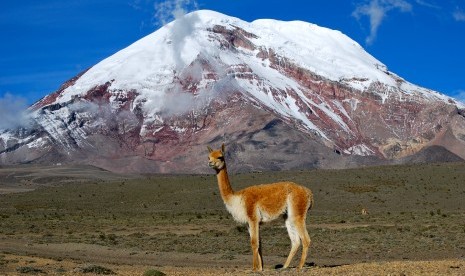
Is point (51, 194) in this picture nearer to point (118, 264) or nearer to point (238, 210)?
point (118, 264)

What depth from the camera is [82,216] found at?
194ft

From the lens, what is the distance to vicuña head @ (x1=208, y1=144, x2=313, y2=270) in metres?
18.5

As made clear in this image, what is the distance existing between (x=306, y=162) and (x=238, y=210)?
178 metres

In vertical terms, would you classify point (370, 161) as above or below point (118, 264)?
above

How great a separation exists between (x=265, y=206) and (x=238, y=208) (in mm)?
687

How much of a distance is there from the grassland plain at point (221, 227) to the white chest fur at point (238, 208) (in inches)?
53.1

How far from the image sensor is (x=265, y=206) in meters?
18.5

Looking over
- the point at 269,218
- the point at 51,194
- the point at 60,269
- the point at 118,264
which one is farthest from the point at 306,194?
the point at 51,194

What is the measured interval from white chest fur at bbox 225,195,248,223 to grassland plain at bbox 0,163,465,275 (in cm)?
135

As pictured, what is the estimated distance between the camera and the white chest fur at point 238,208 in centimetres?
1853

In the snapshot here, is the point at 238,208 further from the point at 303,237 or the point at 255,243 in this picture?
the point at 303,237

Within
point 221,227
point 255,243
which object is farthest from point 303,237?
point 221,227

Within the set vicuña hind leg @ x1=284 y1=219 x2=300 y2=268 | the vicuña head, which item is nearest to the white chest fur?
the vicuña head

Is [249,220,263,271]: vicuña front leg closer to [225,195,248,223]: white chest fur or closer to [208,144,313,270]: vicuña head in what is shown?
[208,144,313,270]: vicuña head
